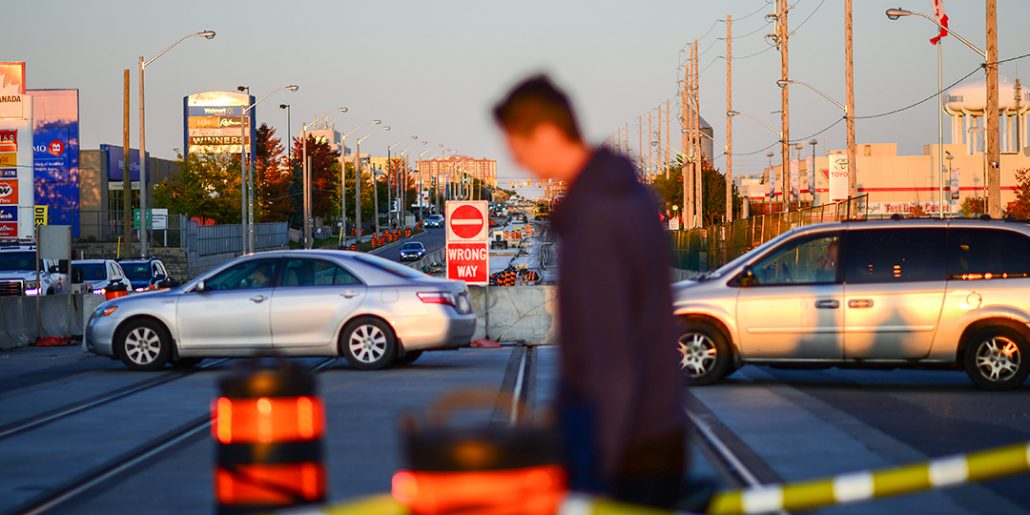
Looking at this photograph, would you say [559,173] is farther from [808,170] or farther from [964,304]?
[808,170]

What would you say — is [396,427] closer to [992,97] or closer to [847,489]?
[847,489]

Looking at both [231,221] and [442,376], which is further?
[231,221]

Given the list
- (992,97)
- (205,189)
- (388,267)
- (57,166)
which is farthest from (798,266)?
(205,189)

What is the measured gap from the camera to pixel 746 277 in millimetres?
14883

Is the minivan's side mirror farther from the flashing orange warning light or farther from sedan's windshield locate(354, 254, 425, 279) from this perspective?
the flashing orange warning light

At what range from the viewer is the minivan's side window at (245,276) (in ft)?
56.4

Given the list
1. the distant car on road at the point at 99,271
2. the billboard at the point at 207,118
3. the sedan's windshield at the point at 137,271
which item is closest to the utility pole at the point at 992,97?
the distant car on road at the point at 99,271

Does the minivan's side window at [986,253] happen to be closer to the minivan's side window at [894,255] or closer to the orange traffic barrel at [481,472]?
the minivan's side window at [894,255]

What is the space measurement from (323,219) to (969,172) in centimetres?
6285

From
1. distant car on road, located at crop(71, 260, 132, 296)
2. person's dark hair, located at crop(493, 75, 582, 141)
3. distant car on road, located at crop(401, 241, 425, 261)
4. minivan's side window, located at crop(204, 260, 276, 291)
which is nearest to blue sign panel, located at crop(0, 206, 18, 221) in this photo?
distant car on road, located at crop(401, 241, 425, 261)

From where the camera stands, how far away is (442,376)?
16156 millimetres

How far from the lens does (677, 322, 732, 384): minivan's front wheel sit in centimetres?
1473

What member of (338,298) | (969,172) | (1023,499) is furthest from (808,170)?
(1023,499)

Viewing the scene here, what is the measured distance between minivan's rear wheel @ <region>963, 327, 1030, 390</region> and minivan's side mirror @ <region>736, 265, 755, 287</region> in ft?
7.63
